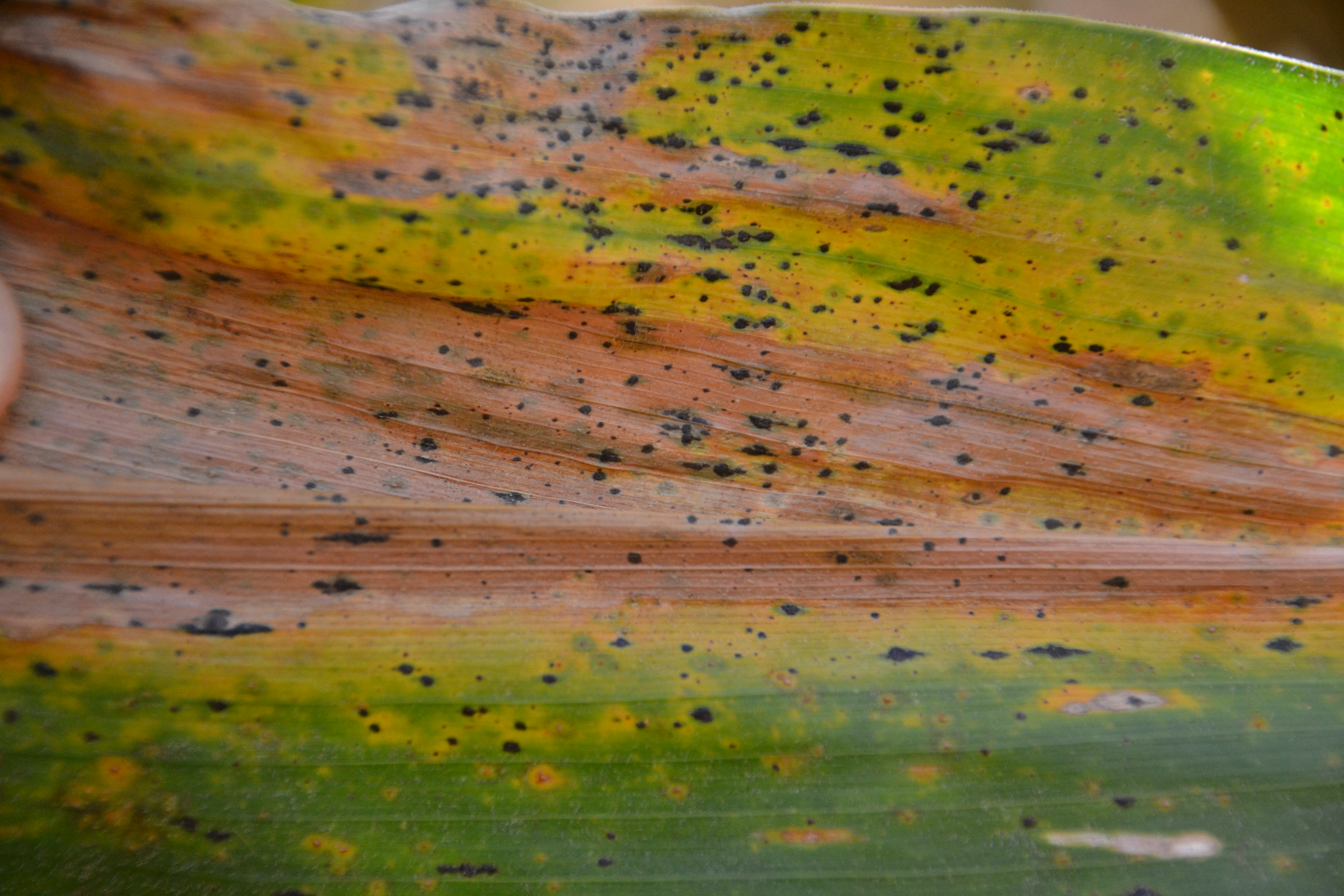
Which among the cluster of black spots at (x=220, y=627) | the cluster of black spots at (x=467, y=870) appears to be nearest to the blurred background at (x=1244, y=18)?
the cluster of black spots at (x=220, y=627)

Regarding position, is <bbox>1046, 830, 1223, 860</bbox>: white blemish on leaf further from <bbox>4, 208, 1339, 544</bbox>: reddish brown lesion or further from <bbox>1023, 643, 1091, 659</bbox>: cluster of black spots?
<bbox>4, 208, 1339, 544</bbox>: reddish brown lesion

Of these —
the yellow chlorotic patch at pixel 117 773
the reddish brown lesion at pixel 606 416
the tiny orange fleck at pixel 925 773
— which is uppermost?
the reddish brown lesion at pixel 606 416

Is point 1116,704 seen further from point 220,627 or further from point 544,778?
point 220,627

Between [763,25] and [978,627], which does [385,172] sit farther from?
[978,627]

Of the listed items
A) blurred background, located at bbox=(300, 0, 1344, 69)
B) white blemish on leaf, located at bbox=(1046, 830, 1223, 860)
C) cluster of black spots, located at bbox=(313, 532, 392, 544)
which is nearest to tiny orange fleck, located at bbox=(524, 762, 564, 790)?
cluster of black spots, located at bbox=(313, 532, 392, 544)

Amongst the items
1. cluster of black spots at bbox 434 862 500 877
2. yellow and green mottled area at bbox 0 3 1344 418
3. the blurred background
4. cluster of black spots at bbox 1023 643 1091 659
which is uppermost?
the blurred background

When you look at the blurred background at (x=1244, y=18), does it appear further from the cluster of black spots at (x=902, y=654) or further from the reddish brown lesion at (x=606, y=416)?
the cluster of black spots at (x=902, y=654)
